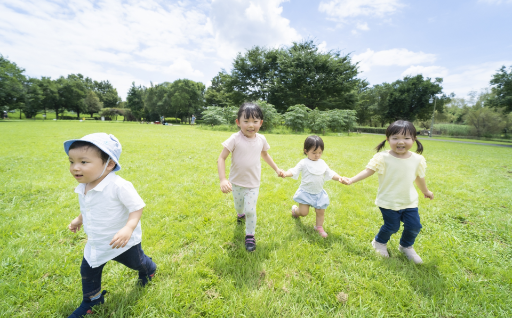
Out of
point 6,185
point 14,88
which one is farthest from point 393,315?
point 14,88

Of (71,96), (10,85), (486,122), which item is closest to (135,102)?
(71,96)

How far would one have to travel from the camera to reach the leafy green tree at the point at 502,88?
948 inches

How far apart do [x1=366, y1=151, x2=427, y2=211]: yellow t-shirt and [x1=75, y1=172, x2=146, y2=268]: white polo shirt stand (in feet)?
9.18

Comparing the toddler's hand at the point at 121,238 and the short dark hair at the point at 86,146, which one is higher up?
the short dark hair at the point at 86,146

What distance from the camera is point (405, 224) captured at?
2578mm

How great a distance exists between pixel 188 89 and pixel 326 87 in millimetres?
33186

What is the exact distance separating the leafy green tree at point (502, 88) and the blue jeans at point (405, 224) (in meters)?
35.3

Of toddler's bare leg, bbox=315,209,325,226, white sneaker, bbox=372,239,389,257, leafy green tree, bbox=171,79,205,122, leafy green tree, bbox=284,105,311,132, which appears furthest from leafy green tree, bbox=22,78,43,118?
white sneaker, bbox=372,239,389,257

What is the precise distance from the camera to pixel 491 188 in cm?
549

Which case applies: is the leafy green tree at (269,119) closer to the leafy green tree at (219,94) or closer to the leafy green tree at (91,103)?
the leafy green tree at (219,94)

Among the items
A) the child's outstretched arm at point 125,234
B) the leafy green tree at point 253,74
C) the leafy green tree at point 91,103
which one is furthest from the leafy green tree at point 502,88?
the leafy green tree at point 91,103

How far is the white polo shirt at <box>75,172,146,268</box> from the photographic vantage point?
5.41ft

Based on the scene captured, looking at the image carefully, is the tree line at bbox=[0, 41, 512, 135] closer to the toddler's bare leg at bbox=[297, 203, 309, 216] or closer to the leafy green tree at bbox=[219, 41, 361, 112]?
the leafy green tree at bbox=[219, 41, 361, 112]

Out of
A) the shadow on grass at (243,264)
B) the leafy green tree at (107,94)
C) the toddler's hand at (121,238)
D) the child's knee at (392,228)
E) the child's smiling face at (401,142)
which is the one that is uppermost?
the leafy green tree at (107,94)
